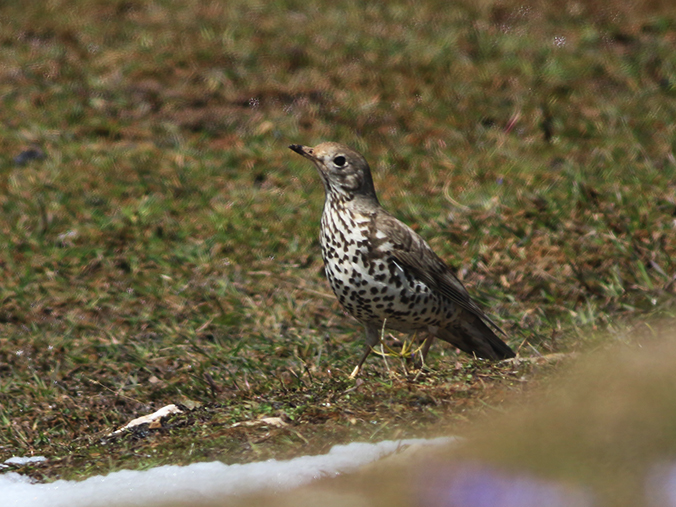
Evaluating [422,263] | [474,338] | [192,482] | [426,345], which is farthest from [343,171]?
[192,482]

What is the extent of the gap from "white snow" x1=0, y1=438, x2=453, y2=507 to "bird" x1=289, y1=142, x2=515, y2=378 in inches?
48.3

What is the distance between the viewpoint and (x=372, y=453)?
3355 millimetres

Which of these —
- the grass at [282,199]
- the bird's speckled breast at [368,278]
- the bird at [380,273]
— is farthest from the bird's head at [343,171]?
the grass at [282,199]

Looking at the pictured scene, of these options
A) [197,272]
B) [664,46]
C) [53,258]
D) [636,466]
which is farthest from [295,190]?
[636,466]

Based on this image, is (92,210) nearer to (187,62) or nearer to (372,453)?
(187,62)

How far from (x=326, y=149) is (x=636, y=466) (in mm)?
2774

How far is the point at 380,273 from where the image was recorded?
4562mm

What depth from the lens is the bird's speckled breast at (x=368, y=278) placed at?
14.9ft

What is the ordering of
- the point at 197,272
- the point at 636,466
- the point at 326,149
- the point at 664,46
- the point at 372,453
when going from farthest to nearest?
1. the point at 664,46
2. the point at 197,272
3. the point at 326,149
4. the point at 372,453
5. the point at 636,466

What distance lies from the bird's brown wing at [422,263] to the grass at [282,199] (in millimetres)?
355

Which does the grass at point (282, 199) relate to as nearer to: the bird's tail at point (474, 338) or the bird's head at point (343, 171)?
the bird's tail at point (474, 338)

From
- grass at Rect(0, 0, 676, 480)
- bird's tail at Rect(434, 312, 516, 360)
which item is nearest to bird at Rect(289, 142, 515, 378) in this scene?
bird's tail at Rect(434, 312, 516, 360)

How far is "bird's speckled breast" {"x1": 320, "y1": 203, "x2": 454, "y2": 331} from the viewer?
455 cm

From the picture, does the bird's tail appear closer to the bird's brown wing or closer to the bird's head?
the bird's brown wing
